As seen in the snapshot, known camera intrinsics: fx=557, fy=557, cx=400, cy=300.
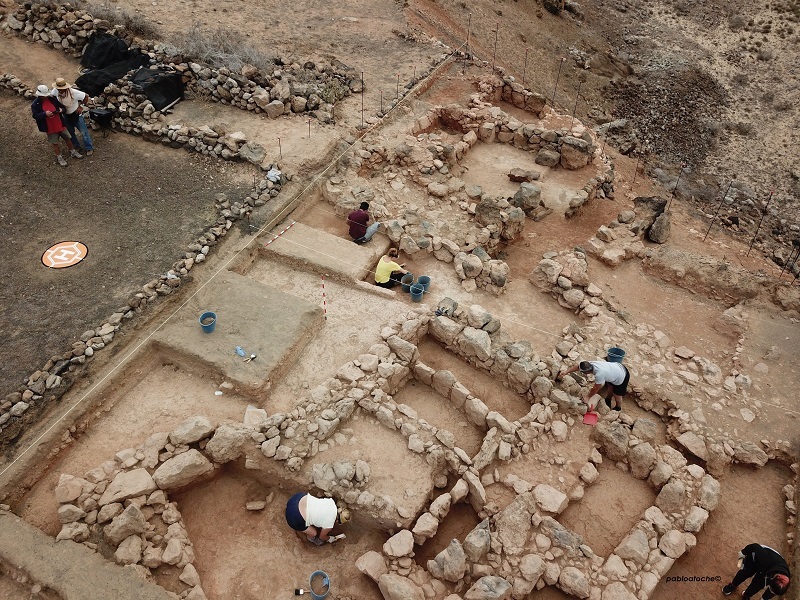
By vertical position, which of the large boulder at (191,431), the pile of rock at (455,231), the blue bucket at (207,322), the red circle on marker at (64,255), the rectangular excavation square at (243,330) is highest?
the pile of rock at (455,231)

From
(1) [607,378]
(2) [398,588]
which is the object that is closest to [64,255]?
(2) [398,588]

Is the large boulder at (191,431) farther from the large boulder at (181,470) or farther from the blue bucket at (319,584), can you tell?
the blue bucket at (319,584)

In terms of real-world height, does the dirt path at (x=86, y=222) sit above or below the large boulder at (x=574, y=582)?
above

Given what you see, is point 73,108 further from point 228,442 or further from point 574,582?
point 574,582

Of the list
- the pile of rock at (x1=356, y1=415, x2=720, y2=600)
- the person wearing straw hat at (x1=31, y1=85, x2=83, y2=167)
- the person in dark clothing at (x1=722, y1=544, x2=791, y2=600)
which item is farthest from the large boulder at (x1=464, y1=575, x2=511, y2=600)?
the person wearing straw hat at (x1=31, y1=85, x2=83, y2=167)

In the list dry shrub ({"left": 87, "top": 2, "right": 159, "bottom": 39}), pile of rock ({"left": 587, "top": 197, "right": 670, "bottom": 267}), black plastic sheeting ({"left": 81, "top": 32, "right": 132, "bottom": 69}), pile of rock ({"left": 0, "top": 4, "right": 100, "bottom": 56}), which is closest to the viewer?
pile of rock ({"left": 587, "top": 197, "right": 670, "bottom": 267})

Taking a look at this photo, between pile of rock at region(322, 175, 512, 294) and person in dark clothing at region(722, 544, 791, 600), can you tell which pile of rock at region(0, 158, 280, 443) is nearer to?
pile of rock at region(322, 175, 512, 294)

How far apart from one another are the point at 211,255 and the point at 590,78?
1656 cm

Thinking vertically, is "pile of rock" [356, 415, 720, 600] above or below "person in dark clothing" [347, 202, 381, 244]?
below

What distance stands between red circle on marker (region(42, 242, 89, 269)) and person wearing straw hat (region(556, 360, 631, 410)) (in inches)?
331

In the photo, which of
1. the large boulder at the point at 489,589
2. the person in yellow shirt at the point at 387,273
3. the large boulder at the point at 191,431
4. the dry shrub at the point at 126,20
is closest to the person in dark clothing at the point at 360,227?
the person in yellow shirt at the point at 387,273

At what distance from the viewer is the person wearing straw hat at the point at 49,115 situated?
10.9 meters

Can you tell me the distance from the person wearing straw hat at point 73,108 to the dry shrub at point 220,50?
11.0ft

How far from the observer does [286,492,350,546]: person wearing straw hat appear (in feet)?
22.4
